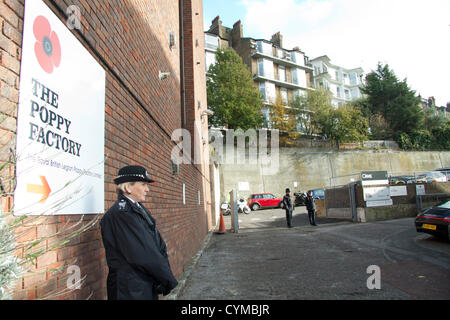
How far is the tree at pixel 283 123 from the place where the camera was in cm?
3600

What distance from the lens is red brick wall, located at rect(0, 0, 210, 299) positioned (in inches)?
62.8

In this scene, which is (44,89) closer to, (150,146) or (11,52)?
(11,52)

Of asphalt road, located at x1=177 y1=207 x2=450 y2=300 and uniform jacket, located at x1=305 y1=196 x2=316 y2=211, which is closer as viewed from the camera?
asphalt road, located at x1=177 y1=207 x2=450 y2=300

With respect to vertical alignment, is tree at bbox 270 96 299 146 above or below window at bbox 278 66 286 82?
below

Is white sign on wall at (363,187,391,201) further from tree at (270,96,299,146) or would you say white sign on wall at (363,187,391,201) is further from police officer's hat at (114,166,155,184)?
tree at (270,96,299,146)

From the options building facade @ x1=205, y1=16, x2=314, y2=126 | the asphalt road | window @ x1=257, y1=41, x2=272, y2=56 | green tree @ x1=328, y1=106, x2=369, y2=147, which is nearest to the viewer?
the asphalt road

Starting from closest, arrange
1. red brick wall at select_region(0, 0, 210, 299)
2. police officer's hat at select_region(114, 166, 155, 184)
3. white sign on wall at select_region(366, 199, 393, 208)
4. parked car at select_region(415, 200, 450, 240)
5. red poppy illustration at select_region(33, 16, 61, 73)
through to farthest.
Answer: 1. red brick wall at select_region(0, 0, 210, 299)
2. red poppy illustration at select_region(33, 16, 61, 73)
3. police officer's hat at select_region(114, 166, 155, 184)
4. parked car at select_region(415, 200, 450, 240)
5. white sign on wall at select_region(366, 199, 393, 208)

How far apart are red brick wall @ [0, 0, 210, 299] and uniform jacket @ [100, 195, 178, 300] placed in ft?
0.85

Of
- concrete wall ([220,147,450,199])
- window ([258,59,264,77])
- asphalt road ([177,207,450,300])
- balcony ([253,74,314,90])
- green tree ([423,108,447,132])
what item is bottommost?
asphalt road ([177,207,450,300])

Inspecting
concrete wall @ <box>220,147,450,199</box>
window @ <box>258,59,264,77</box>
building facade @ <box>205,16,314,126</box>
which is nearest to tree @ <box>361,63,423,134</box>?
concrete wall @ <box>220,147,450,199</box>

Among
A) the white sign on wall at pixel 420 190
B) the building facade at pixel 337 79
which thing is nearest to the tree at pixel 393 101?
the building facade at pixel 337 79

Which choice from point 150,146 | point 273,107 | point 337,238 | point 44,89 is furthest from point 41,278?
point 273,107

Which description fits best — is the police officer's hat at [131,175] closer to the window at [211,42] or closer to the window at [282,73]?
the window at [211,42]
